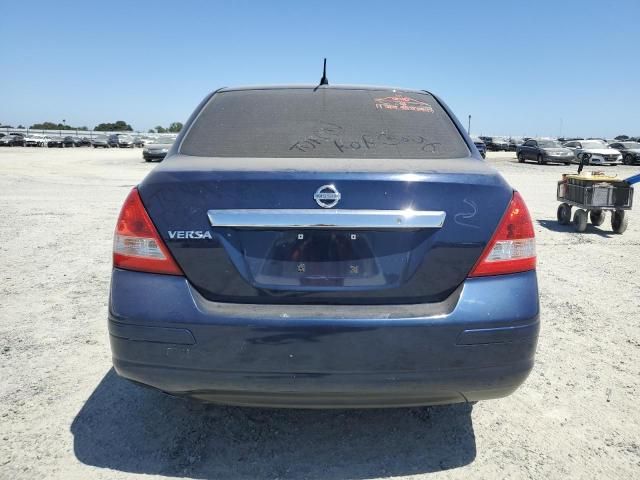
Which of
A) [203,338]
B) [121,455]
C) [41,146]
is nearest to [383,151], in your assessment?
[203,338]

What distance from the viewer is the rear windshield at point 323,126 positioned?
2467mm

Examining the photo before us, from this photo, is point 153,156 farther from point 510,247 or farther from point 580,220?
point 510,247

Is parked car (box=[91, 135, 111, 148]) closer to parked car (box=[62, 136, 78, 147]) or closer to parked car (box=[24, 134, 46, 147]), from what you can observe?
parked car (box=[62, 136, 78, 147])

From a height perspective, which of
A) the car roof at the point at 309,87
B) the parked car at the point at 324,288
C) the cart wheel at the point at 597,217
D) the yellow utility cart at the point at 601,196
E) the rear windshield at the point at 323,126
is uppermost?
the car roof at the point at 309,87

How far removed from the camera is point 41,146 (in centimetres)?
5922

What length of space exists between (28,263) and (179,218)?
191 inches

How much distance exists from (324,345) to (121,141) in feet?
220

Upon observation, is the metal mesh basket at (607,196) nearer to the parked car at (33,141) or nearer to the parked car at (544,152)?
the parked car at (544,152)

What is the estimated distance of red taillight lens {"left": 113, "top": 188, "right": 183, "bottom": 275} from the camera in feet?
6.87

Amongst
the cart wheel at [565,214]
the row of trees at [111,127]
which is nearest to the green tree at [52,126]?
the row of trees at [111,127]

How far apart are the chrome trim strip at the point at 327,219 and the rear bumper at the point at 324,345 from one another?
1.10 feet

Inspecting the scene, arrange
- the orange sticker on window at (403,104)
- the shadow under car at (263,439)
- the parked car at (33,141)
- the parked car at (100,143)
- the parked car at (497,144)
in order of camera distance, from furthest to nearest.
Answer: the parked car at (100,143) → the parked car at (33,141) → the parked car at (497,144) → the orange sticker on window at (403,104) → the shadow under car at (263,439)

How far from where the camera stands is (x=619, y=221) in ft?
28.9

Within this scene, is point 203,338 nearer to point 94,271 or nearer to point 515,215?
point 515,215
